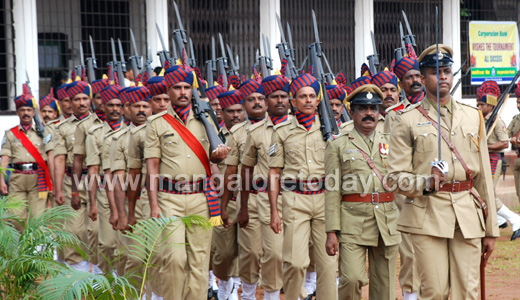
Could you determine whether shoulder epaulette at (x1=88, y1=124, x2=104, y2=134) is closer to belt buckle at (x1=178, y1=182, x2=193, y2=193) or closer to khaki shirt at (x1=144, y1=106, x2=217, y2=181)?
khaki shirt at (x1=144, y1=106, x2=217, y2=181)

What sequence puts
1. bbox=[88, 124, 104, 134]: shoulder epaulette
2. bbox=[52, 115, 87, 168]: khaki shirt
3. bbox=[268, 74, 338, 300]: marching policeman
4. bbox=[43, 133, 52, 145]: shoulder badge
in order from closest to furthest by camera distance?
bbox=[268, 74, 338, 300]: marching policeman
bbox=[88, 124, 104, 134]: shoulder epaulette
bbox=[52, 115, 87, 168]: khaki shirt
bbox=[43, 133, 52, 145]: shoulder badge

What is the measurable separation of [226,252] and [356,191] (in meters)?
2.50

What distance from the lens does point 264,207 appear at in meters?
8.13

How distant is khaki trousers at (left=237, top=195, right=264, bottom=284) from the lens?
8398 millimetres

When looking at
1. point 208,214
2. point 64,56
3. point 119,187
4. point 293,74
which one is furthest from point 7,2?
point 208,214

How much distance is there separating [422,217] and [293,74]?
475 cm

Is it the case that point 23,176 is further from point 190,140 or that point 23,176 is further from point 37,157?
point 190,140

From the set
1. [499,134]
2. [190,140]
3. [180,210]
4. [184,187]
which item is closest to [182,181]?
[184,187]

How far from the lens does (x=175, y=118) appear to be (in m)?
7.32

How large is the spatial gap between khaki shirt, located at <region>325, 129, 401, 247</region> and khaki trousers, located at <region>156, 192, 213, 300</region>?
1.15 meters

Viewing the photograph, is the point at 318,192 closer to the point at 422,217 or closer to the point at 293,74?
the point at 422,217

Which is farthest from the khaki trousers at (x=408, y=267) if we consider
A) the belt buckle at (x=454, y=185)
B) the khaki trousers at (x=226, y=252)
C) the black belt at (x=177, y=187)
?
the khaki trousers at (x=226, y=252)

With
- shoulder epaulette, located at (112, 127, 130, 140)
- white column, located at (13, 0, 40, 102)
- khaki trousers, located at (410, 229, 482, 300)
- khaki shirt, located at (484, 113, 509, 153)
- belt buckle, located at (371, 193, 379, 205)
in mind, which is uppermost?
white column, located at (13, 0, 40, 102)

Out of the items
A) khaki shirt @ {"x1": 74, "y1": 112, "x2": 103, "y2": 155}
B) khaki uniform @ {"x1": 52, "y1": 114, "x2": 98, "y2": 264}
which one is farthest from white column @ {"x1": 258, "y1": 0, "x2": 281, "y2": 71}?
khaki shirt @ {"x1": 74, "y1": 112, "x2": 103, "y2": 155}
